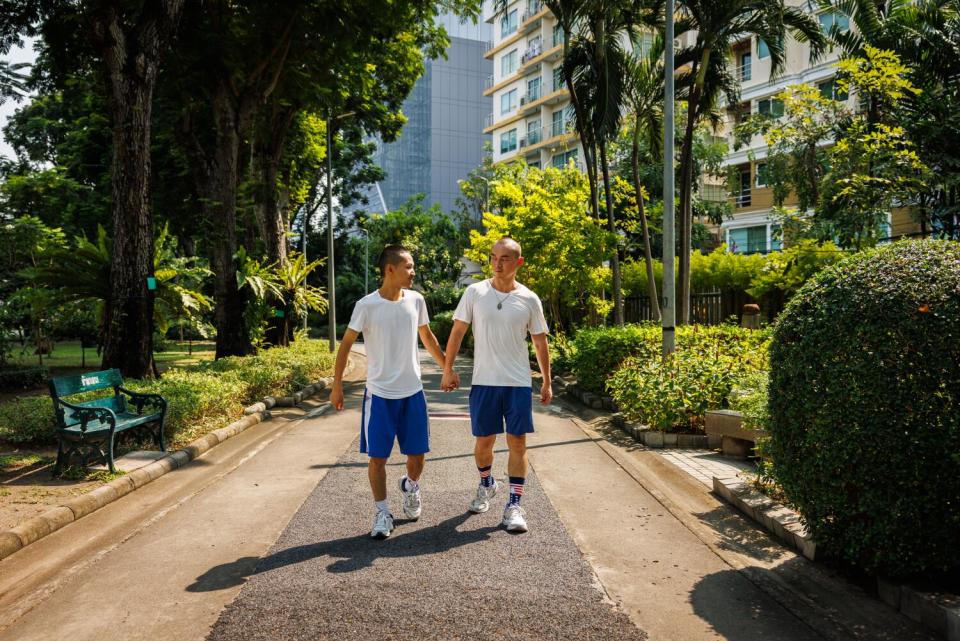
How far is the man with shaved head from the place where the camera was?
5.29m

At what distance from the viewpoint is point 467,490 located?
6520 millimetres

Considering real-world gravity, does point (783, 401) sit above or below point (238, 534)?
above

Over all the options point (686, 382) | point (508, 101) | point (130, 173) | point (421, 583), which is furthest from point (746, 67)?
point (421, 583)

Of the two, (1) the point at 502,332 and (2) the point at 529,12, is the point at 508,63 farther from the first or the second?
(1) the point at 502,332

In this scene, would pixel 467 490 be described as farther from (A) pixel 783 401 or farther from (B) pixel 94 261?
(B) pixel 94 261

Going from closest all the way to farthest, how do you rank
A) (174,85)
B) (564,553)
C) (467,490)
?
(564,553) < (467,490) < (174,85)

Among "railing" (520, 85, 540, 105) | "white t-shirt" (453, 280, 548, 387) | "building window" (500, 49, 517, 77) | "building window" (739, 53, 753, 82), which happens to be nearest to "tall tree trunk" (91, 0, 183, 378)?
"white t-shirt" (453, 280, 548, 387)

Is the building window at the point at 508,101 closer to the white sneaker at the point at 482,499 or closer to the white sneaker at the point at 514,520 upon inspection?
the white sneaker at the point at 482,499

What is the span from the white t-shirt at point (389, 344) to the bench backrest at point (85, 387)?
3557 millimetres

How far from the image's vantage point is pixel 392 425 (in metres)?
5.15

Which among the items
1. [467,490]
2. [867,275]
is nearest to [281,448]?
[467,490]

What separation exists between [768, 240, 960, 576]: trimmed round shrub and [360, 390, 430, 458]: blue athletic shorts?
2.57m

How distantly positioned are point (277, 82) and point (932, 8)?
44.2 ft

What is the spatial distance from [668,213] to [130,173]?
8340 millimetres
